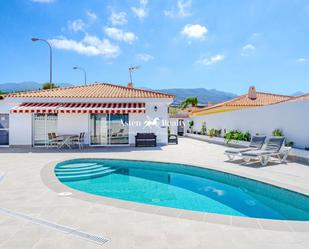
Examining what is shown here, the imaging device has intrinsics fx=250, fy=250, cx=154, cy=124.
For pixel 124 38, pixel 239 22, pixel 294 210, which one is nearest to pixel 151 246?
pixel 294 210

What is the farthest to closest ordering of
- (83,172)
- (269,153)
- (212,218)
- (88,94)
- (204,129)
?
(204,129) → (88,94) → (269,153) → (83,172) → (212,218)

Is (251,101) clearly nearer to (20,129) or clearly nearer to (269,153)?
(269,153)

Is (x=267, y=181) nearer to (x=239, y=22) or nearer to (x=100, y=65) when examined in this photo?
(x=239, y=22)

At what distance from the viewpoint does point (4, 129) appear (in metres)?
31.7

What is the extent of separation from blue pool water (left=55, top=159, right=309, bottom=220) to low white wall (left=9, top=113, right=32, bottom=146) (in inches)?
541

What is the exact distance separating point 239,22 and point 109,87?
20.2 meters

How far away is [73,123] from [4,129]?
8.66 m

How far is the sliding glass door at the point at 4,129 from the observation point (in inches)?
1245

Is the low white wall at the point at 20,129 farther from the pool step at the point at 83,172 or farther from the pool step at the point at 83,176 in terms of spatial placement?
the pool step at the point at 83,176

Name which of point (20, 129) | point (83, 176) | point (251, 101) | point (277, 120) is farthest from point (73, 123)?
point (251, 101)

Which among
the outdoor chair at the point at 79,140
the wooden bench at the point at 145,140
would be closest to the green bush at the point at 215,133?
the wooden bench at the point at 145,140

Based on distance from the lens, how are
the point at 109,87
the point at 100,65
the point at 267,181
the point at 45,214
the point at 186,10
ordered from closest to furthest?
1. the point at 45,214
2. the point at 267,181
3. the point at 186,10
4. the point at 109,87
5. the point at 100,65

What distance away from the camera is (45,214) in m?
8.63

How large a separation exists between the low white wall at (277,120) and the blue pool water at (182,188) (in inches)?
386
